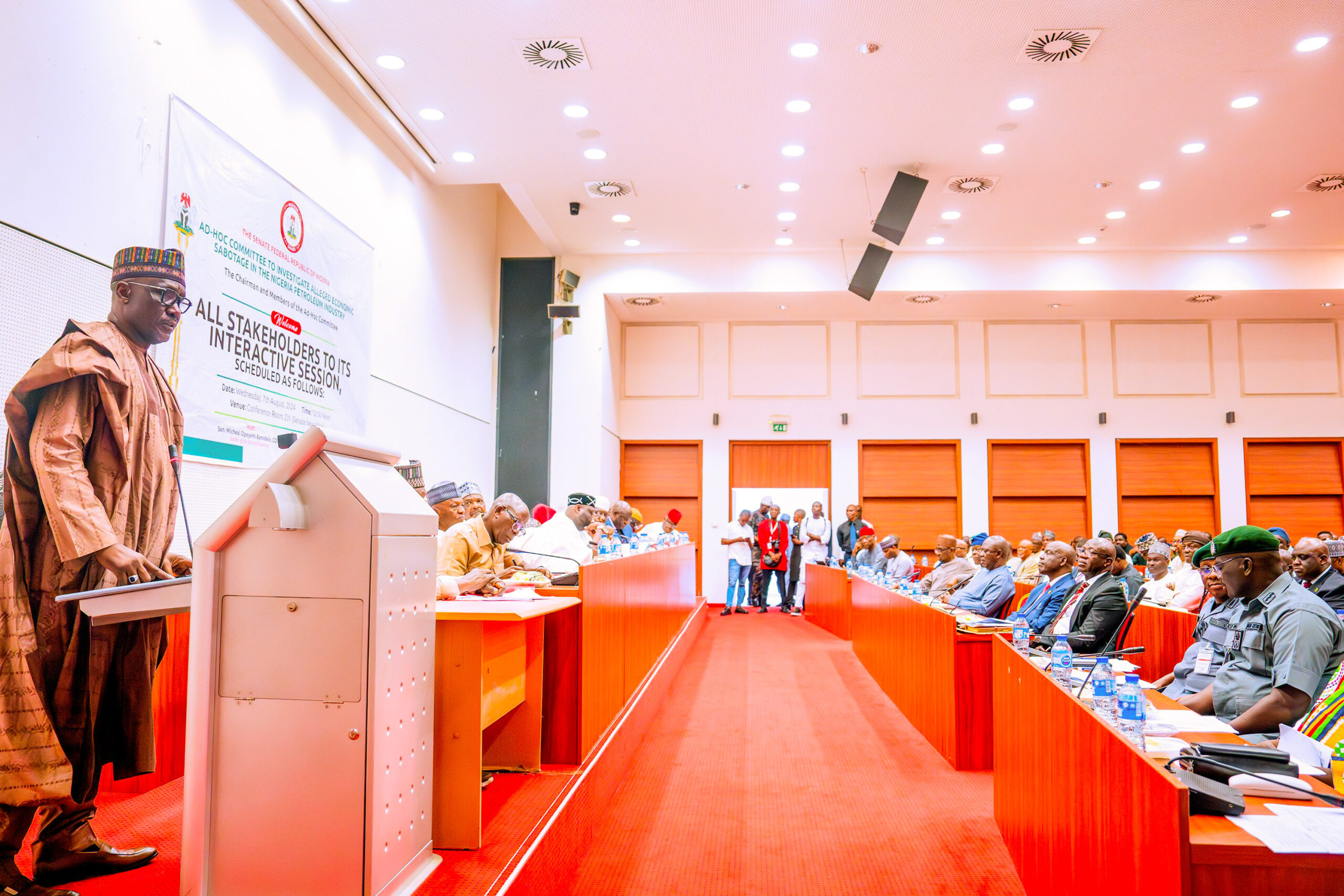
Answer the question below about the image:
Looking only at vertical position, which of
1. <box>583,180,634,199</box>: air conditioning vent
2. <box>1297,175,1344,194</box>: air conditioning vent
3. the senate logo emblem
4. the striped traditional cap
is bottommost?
the striped traditional cap

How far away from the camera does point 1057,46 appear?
5.44 metres

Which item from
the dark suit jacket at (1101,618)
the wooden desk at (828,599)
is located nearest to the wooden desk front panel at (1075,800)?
the dark suit jacket at (1101,618)

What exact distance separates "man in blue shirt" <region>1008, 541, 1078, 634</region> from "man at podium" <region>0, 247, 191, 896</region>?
4.15 m

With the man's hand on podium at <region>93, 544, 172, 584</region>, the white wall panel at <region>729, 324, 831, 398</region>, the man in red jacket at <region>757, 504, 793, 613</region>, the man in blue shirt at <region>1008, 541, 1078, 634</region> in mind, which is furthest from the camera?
the white wall panel at <region>729, 324, 831, 398</region>

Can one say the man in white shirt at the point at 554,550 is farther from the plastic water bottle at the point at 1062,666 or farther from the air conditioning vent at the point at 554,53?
the air conditioning vent at the point at 554,53

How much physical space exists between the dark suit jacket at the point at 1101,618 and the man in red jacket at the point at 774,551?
650 centimetres

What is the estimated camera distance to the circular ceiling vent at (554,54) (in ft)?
17.9

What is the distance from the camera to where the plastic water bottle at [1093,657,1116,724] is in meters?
2.02

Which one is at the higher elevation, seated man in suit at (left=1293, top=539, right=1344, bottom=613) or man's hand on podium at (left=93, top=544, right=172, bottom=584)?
man's hand on podium at (left=93, top=544, right=172, bottom=584)

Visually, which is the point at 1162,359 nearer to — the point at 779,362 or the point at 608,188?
the point at 779,362

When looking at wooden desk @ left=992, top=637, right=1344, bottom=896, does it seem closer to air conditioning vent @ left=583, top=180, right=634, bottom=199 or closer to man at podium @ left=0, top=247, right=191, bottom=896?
man at podium @ left=0, top=247, right=191, bottom=896

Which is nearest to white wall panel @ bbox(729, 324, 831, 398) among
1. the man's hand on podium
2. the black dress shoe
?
the man's hand on podium

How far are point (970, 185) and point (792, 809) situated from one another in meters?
6.23

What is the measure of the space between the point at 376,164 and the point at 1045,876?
6233mm
